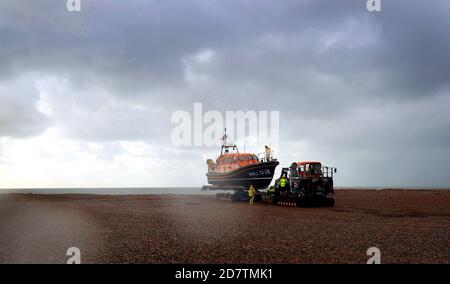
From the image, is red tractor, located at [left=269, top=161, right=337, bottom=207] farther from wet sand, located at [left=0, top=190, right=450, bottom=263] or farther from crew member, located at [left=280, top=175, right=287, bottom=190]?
wet sand, located at [left=0, top=190, right=450, bottom=263]

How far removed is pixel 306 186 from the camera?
26375mm

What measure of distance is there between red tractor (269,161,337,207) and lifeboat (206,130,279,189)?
5.19 m

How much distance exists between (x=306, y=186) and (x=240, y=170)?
9.36 metres

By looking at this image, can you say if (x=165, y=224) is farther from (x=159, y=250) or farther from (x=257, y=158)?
(x=257, y=158)

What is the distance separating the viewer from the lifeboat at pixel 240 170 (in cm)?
3350

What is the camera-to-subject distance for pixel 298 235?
13.6m

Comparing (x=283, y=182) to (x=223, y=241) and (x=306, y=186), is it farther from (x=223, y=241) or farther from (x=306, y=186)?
(x=223, y=241)

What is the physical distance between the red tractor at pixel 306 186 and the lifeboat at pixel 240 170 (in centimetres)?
519

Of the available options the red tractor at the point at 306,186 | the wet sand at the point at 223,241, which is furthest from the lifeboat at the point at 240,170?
the wet sand at the point at 223,241

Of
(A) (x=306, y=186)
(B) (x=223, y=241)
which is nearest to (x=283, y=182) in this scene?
(A) (x=306, y=186)
